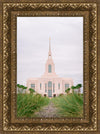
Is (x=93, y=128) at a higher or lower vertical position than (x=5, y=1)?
lower

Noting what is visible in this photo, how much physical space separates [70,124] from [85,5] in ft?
7.96

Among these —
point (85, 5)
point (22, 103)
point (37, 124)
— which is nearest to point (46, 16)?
point (85, 5)

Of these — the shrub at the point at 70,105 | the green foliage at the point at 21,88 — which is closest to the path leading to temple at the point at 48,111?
the shrub at the point at 70,105

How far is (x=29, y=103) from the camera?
12.0 feet

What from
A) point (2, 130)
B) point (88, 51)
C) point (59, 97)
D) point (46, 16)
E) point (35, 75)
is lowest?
point (2, 130)

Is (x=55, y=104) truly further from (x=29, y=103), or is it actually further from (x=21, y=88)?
(x=21, y=88)

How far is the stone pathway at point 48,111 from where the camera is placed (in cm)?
350

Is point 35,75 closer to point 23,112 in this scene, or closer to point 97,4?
point 23,112

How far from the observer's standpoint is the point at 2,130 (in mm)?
3467

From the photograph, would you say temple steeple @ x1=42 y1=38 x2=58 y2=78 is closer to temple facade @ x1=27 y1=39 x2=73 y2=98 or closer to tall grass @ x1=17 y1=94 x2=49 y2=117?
temple facade @ x1=27 y1=39 x2=73 y2=98

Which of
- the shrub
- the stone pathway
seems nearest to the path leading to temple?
the stone pathway

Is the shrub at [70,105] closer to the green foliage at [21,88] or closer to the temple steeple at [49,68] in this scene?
the temple steeple at [49,68]

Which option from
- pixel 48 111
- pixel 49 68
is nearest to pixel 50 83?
pixel 49 68

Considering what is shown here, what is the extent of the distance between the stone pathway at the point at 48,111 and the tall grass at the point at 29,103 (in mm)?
84
